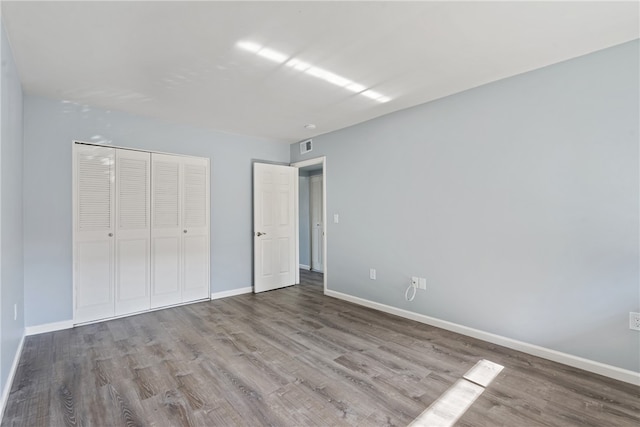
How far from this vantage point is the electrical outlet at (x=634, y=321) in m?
2.09

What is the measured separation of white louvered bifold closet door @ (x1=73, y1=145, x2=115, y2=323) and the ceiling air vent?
2.57 m

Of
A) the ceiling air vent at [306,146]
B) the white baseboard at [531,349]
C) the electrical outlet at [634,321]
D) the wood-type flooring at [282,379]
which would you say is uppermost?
A: the ceiling air vent at [306,146]

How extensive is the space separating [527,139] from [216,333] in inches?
134

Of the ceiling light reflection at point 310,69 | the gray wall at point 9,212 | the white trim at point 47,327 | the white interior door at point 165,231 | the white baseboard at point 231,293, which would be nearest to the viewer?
the gray wall at point 9,212

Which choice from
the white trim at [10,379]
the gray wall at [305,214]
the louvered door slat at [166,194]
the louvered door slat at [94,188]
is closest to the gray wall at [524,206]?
the louvered door slat at [166,194]

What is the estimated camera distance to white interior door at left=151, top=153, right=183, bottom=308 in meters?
3.77

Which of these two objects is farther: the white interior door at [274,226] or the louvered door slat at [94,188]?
the white interior door at [274,226]

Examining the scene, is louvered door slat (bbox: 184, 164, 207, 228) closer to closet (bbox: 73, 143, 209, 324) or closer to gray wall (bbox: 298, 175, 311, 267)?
closet (bbox: 73, 143, 209, 324)

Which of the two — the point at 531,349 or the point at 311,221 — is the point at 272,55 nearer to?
the point at 531,349

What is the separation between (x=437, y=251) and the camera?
3.19 metres

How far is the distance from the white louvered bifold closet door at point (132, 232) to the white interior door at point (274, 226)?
1455mm

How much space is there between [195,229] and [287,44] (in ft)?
9.29

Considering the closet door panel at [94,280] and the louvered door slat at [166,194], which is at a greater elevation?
the louvered door slat at [166,194]

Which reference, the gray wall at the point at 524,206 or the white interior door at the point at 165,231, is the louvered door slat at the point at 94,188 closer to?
the white interior door at the point at 165,231
